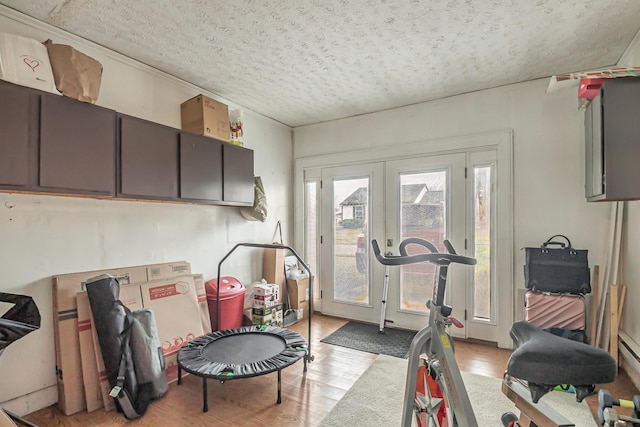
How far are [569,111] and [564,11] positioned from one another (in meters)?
1.25

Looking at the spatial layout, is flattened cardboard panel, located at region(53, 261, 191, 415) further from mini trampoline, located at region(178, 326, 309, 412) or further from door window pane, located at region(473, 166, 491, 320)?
door window pane, located at region(473, 166, 491, 320)

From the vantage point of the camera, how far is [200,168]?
303 centimetres

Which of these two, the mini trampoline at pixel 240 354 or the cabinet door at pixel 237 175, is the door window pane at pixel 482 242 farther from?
the cabinet door at pixel 237 175

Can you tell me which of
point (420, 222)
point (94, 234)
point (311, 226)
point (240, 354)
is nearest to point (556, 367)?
point (240, 354)

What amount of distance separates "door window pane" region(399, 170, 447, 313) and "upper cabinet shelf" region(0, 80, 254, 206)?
2.18 m

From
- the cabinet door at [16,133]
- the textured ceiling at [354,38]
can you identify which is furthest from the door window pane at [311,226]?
the cabinet door at [16,133]

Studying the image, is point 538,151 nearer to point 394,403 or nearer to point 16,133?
point 394,403

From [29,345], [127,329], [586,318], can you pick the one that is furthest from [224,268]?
[586,318]

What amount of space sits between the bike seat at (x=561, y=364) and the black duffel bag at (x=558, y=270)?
1811 mm

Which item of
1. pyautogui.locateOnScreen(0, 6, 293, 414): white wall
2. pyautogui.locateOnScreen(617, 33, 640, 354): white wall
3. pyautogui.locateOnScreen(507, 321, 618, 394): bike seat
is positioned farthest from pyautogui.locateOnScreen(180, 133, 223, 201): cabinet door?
pyautogui.locateOnScreen(617, 33, 640, 354): white wall

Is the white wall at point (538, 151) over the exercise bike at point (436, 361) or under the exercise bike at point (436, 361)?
over

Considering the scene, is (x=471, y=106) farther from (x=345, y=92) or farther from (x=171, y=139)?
(x=171, y=139)

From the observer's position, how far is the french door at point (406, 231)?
3455 millimetres

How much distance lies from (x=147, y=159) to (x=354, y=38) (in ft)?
6.35
